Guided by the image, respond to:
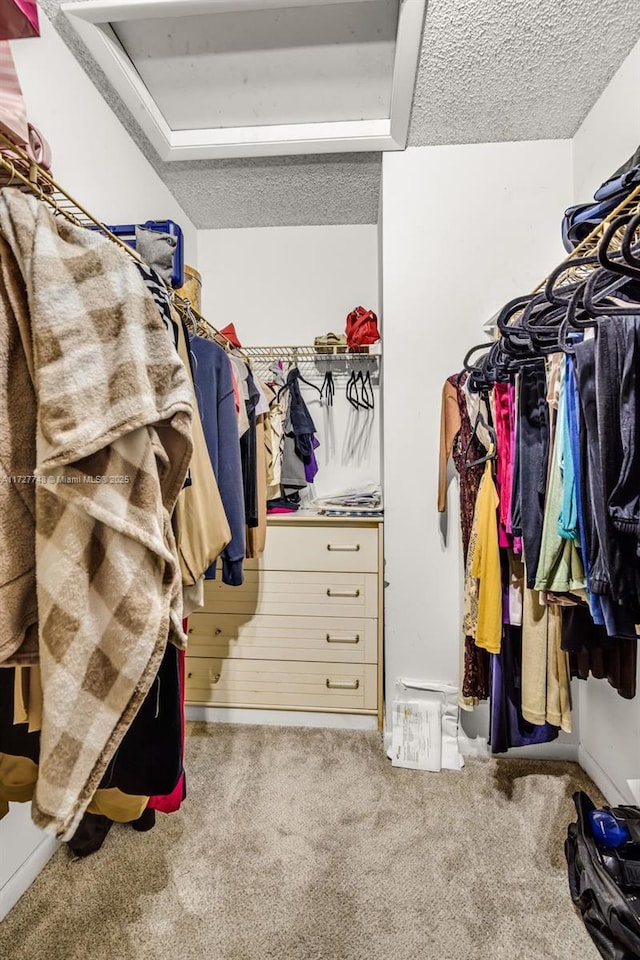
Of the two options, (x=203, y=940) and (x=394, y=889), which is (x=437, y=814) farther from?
(x=203, y=940)

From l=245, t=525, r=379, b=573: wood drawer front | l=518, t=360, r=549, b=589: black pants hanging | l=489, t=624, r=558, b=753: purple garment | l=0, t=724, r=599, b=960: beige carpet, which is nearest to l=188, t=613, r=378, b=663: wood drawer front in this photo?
l=245, t=525, r=379, b=573: wood drawer front

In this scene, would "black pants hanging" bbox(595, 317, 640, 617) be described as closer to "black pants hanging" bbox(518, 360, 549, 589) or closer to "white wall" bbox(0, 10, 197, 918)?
"black pants hanging" bbox(518, 360, 549, 589)

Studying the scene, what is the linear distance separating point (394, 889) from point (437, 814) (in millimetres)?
340

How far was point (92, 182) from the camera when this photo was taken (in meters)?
1.61

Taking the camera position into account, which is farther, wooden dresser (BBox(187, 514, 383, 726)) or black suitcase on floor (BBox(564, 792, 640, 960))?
wooden dresser (BBox(187, 514, 383, 726))

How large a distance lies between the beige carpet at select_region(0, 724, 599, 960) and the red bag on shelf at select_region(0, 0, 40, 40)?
6.45 feet

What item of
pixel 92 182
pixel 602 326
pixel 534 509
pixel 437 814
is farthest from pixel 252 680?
pixel 92 182

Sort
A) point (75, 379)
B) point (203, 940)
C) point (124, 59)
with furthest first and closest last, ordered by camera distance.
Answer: point (124, 59), point (203, 940), point (75, 379)

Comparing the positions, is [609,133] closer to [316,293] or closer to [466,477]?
[466,477]

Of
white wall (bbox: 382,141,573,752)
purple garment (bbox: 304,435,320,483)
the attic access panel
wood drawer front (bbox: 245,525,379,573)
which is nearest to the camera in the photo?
the attic access panel

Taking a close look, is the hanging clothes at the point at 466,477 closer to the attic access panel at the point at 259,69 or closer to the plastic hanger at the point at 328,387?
the plastic hanger at the point at 328,387

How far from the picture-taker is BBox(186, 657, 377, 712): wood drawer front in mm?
2066

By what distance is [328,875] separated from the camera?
4.46 feet

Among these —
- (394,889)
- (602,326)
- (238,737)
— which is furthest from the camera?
(238,737)
